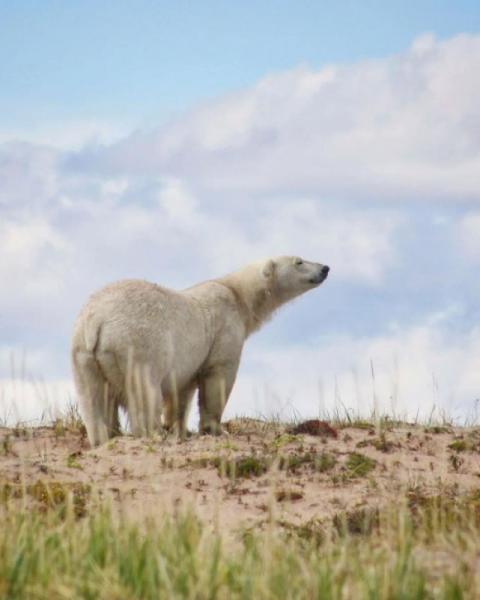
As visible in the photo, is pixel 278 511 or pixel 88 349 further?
pixel 88 349

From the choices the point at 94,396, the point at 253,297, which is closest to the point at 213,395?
the point at 253,297

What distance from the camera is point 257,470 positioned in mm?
11898

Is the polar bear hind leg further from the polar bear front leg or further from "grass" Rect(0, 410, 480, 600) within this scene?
"grass" Rect(0, 410, 480, 600)

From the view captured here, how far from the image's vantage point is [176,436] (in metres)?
13.5

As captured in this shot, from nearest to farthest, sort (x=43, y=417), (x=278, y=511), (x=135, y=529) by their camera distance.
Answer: (x=135, y=529) < (x=278, y=511) < (x=43, y=417)

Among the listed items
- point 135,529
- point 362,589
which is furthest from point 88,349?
point 362,589

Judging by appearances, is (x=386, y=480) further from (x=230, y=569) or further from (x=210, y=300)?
(x=230, y=569)

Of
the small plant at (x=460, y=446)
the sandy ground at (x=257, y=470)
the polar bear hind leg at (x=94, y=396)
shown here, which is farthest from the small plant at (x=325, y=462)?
the polar bear hind leg at (x=94, y=396)

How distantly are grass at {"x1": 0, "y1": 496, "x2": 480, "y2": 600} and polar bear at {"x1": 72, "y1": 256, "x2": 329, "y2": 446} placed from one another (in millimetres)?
4297

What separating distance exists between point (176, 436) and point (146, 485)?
2.00 m

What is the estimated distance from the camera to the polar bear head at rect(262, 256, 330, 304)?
1636cm

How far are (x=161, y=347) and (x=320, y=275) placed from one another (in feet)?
11.8

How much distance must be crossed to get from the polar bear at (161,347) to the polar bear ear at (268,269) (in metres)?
0.01

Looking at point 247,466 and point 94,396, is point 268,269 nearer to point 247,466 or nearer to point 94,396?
point 94,396
